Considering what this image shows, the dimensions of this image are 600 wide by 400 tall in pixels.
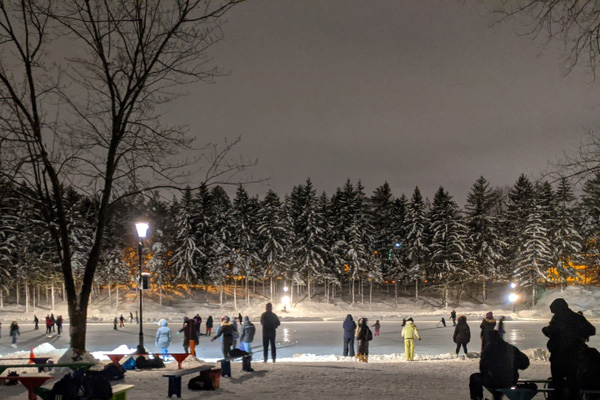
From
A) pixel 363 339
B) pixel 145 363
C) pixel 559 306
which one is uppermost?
pixel 559 306

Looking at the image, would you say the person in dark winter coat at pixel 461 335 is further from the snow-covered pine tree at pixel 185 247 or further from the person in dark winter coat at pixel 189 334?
the snow-covered pine tree at pixel 185 247

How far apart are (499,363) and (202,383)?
4998 mm

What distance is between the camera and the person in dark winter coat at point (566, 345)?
662cm

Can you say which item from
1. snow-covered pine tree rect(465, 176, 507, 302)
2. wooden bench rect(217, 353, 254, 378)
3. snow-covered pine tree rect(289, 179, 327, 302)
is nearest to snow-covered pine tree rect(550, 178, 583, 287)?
snow-covered pine tree rect(465, 176, 507, 302)

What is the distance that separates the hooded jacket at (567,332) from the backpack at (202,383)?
5.55 meters

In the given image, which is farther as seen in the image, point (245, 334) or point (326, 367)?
point (245, 334)

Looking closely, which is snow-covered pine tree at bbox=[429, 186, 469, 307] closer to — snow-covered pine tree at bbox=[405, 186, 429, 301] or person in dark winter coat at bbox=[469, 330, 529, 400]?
snow-covered pine tree at bbox=[405, 186, 429, 301]

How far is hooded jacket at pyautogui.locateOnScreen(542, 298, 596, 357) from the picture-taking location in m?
6.62

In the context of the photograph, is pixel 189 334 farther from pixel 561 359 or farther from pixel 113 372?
pixel 561 359

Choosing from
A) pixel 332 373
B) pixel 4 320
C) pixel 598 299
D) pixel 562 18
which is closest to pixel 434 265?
pixel 598 299

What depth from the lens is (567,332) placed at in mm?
6621

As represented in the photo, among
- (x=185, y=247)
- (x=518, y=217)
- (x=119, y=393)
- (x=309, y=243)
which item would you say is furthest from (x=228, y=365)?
(x=518, y=217)

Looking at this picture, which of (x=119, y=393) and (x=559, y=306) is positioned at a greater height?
(x=559, y=306)

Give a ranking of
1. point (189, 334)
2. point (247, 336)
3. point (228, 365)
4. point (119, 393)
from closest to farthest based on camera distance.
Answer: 1. point (119, 393)
2. point (228, 365)
3. point (247, 336)
4. point (189, 334)
